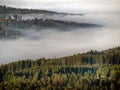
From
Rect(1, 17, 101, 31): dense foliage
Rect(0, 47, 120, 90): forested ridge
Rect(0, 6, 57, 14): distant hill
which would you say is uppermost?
Rect(0, 6, 57, 14): distant hill

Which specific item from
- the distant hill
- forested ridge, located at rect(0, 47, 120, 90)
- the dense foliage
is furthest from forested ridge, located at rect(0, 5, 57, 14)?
forested ridge, located at rect(0, 47, 120, 90)

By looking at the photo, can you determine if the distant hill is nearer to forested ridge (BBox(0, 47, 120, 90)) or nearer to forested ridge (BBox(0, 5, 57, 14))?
forested ridge (BBox(0, 5, 57, 14))

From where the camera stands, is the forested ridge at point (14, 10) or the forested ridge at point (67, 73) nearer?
the forested ridge at point (67, 73)

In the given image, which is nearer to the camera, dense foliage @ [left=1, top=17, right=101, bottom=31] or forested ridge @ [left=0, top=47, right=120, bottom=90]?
forested ridge @ [left=0, top=47, right=120, bottom=90]

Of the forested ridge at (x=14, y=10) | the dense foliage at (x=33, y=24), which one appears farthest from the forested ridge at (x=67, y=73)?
the forested ridge at (x=14, y=10)

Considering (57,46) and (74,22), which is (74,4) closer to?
(74,22)

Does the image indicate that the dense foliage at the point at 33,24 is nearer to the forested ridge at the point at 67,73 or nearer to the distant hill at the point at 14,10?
the distant hill at the point at 14,10

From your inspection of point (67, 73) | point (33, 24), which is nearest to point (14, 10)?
point (33, 24)

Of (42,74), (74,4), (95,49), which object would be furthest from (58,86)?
(74,4)

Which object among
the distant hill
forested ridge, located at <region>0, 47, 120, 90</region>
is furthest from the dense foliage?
forested ridge, located at <region>0, 47, 120, 90</region>

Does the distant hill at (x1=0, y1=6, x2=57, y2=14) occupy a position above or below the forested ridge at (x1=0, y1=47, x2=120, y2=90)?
above
